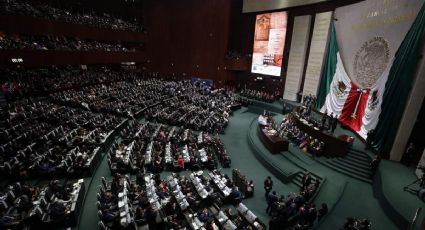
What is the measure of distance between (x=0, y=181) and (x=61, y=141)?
127 inches

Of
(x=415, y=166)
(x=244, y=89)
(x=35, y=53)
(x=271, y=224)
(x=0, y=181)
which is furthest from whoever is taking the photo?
(x=244, y=89)

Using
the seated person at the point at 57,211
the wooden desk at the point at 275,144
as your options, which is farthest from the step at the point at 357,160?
the seated person at the point at 57,211

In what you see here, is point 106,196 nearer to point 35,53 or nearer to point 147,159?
point 147,159

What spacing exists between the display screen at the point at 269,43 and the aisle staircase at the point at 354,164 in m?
15.9

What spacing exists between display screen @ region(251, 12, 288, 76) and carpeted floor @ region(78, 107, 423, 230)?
15386 millimetres

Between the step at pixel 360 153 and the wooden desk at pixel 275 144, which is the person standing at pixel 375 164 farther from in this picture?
the wooden desk at pixel 275 144

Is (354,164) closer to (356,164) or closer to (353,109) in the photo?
(356,164)

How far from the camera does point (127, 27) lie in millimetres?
33062

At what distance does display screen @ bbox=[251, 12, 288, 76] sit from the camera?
27.2 m

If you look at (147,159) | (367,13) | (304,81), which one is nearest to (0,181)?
(147,159)

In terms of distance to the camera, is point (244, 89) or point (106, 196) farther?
point (244, 89)

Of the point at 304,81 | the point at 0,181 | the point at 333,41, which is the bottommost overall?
the point at 0,181

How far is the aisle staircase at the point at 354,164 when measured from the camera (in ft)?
41.4

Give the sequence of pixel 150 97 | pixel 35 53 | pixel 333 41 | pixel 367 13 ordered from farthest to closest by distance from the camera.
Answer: pixel 150 97 < pixel 35 53 < pixel 333 41 < pixel 367 13
